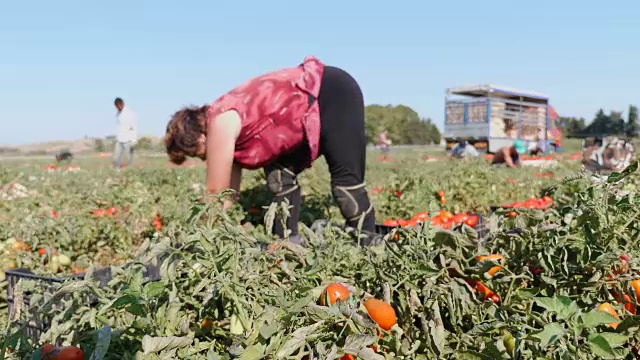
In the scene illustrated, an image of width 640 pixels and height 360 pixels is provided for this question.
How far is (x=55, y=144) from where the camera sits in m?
47.2

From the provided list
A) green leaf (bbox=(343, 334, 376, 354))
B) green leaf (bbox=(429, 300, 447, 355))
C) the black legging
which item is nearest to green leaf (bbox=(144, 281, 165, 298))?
green leaf (bbox=(343, 334, 376, 354))

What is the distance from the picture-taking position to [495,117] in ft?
71.6

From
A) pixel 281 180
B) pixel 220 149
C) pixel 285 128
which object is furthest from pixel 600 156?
pixel 220 149

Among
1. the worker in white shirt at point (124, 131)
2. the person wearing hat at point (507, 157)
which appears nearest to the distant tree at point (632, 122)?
the person wearing hat at point (507, 157)

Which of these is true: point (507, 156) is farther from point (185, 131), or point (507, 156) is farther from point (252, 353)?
point (252, 353)

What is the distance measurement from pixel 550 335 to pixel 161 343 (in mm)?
698

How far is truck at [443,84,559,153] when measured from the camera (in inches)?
855

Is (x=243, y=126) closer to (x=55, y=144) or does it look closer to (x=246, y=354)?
(x=246, y=354)

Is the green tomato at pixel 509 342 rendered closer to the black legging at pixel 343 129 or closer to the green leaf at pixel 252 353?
the green leaf at pixel 252 353

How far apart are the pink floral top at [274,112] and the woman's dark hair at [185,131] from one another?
0.23ft

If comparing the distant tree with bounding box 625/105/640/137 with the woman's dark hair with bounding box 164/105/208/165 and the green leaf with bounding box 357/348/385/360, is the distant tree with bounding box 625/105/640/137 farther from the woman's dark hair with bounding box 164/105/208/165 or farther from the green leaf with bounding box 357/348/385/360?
the green leaf with bounding box 357/348/385/360

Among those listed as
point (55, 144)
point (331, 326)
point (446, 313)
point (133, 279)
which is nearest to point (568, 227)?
point (446, 313)

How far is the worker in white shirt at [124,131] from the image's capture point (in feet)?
38.2

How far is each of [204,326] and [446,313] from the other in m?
0.55
